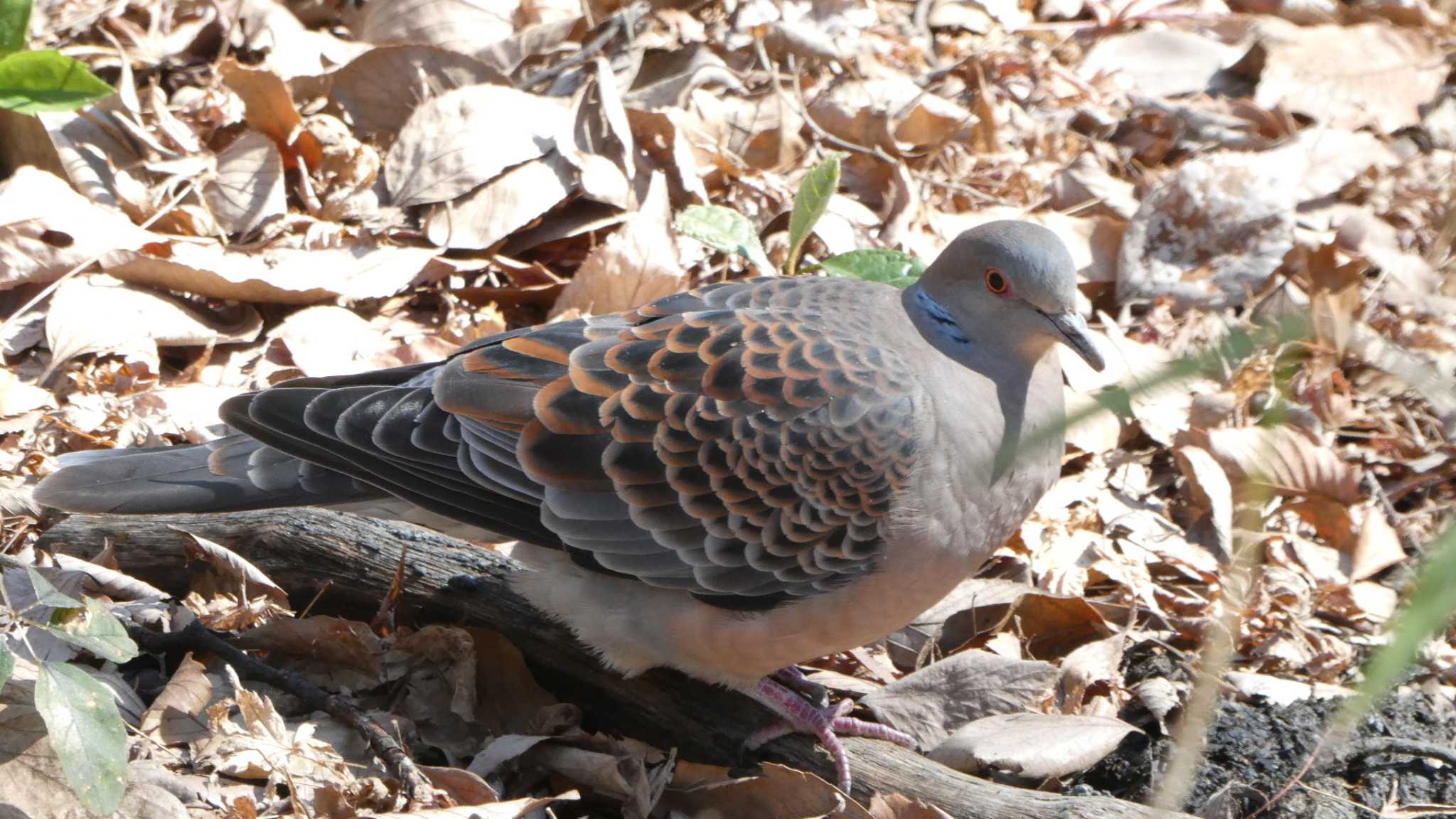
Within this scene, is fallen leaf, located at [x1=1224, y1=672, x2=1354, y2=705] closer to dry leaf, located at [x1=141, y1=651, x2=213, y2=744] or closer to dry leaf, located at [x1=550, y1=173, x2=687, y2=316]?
dry leaf, located at [x1=550, y1=173, x2=687, y2=316]

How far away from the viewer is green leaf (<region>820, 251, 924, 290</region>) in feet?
14.9

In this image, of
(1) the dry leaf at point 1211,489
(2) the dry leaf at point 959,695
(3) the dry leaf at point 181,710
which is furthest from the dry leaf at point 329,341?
(1) the dry leaf at point 1211,489

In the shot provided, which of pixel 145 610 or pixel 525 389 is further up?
pixel 525 389

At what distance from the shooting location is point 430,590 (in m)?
3.57

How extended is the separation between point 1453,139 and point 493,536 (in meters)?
4.92

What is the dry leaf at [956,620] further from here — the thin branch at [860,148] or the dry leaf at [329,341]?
the thin branch at [860,148]

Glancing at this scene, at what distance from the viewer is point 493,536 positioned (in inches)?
141

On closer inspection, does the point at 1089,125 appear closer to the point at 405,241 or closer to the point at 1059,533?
the point at 1059,533

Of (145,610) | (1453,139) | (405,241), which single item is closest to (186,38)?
(405,241)

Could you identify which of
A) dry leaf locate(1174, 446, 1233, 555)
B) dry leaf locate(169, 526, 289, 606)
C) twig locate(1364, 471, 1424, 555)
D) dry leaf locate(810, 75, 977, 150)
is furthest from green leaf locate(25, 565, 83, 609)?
twig locate(1364, 471, 1424, 555)

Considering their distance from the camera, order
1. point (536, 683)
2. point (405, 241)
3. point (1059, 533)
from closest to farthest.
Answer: point (536, 683), point (1059, 533), point (405, 241)

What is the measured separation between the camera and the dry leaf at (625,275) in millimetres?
4645

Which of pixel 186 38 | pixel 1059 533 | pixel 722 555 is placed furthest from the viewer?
pixel 186 38

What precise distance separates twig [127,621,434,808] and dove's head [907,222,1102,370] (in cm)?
173
